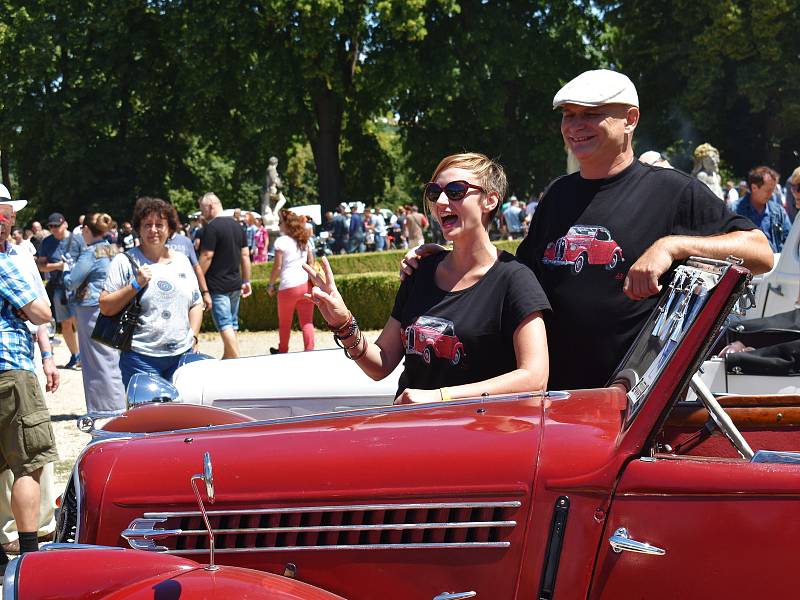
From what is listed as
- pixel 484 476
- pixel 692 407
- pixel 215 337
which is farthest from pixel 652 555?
pixel 215 337

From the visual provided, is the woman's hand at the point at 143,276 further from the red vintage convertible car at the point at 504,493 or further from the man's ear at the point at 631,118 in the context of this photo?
the man's ear at the point at 631,118

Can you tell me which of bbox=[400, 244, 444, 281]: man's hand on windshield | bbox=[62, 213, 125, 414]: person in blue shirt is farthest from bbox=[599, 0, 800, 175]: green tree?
bbox=[400, 244, 444, 281]: man's hand on windshield

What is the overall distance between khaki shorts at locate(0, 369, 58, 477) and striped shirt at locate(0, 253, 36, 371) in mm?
68

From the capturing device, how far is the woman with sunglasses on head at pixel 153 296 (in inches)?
291

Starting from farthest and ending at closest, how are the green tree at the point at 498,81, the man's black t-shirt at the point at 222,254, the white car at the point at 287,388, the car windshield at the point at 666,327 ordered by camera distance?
the green tree at the point at 498,81 → the man's black t-shirt at the point at 222,254 → the white car at the point at 287,388 → the car windshield at the point at 666,327

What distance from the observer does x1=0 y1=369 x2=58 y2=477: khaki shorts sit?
18.9 ft

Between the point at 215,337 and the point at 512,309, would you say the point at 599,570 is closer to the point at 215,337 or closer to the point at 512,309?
the point at 512,309

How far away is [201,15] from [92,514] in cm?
3369

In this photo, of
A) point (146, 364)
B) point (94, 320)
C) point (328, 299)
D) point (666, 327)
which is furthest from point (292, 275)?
point (666, 327)

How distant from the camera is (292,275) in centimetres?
1184

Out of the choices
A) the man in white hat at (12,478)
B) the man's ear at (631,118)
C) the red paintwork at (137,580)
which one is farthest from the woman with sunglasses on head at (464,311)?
the man in white hat at (12,478)

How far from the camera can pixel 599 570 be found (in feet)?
8.66

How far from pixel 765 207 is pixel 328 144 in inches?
1113

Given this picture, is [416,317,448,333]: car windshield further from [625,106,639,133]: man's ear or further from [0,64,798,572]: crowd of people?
[625,106,639,133]: man's ear
